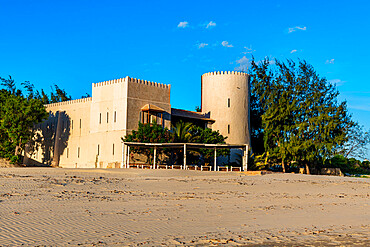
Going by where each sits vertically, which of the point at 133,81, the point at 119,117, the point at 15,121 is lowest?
the point at 15,121

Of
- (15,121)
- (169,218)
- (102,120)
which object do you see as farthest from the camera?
(15,121)

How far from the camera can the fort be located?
34.8m

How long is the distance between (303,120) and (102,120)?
57.7ft

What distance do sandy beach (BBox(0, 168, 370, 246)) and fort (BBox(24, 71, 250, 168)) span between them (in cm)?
2135

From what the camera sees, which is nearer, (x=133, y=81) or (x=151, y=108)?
(x=151, y=108)

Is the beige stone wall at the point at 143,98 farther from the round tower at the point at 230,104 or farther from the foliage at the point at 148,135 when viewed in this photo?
the round tower at the point at 230,104

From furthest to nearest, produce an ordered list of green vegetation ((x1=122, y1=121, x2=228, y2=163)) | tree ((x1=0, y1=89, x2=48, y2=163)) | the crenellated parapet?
tree ((x1=0, y1=89, x2=48, y2=163)), the crenellated parapet, green vegetation ((x1=122, y1=121, x2=228, y2=163))

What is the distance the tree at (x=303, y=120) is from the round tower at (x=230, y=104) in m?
2.23

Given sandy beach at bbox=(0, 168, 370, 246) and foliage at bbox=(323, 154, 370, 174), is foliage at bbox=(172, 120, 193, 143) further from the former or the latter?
sandy beach at bbox=(0, 168, 370, 246)

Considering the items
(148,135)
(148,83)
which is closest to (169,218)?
(148,135)

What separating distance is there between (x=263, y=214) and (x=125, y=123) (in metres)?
25.5

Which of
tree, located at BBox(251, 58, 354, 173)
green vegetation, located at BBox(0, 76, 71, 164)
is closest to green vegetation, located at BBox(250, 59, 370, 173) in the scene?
tree, located at BBox(251, 58, 354, 173)

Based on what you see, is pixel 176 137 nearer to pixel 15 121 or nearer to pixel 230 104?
pixel 230 104

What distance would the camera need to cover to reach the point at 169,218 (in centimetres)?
835
